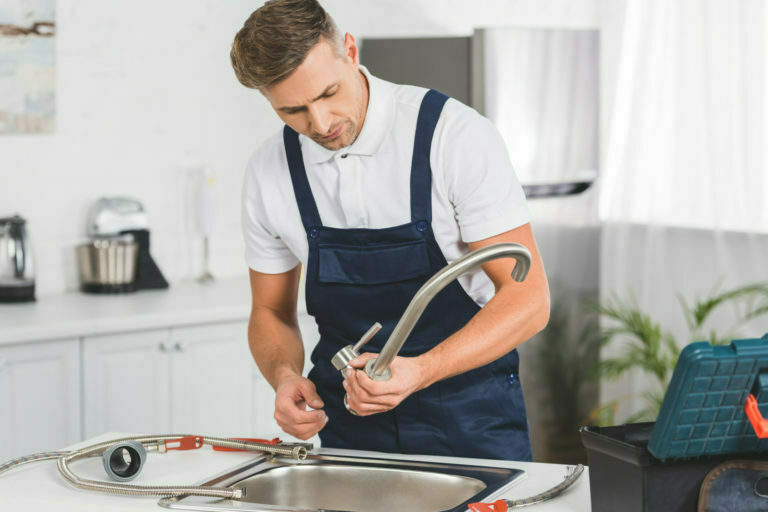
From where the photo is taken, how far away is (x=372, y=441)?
197cm

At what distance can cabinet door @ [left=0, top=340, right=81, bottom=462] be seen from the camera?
2.97 metres

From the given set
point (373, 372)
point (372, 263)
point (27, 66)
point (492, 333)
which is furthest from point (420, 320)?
point (27, 66)

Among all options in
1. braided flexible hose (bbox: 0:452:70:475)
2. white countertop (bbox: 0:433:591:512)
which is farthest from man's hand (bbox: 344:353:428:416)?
braided flexible hose (bbox: 0:452:70:475)

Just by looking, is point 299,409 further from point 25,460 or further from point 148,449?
point 25,460

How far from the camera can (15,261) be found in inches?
135

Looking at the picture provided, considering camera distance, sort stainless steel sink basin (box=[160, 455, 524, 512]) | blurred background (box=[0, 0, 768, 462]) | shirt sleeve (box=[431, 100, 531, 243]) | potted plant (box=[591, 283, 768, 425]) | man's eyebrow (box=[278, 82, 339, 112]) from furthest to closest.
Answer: potted plant (box=[591, 283, 768, 425]), blurred background (box=[0, 0, 768, 462]), shirt sleeve (box=[431, 100, 531, 243]), man's eyebrow (box=[278, 82, 339, 112]), stainless steel sink basin (box=[160, 455, 524, 512])

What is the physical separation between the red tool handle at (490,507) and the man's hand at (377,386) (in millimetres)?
222

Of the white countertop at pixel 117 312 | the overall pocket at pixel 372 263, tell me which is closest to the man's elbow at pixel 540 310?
the overall pocket at pixel 372 263

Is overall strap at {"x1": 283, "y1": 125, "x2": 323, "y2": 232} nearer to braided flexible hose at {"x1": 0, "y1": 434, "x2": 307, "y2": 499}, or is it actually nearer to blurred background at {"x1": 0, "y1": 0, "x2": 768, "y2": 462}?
braided flexible hose at {"x1": 0, "y1": 434, "x2": 307, "y2": 499}

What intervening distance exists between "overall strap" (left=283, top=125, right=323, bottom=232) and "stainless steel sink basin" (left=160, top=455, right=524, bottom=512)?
486 millimetres

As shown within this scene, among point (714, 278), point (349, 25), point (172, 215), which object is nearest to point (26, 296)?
point (172, 215)

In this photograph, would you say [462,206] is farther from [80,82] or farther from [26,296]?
[80,82]

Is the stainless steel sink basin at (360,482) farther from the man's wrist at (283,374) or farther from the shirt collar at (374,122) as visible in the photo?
the shirt collar at (374,122)

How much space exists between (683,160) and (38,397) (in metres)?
2.60
